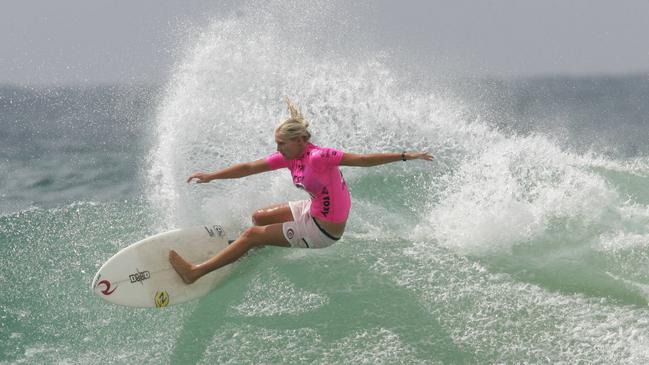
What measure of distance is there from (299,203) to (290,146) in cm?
96

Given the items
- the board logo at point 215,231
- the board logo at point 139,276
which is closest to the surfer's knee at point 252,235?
the board logo at point 215,231

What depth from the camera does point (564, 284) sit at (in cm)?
678

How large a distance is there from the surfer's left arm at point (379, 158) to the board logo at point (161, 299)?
2.26m

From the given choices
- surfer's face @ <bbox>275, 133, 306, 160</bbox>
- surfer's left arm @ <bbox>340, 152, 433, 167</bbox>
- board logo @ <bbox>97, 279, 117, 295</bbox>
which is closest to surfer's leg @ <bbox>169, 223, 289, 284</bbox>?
board logo @ <bbox>97, 279, 117, 295</bbox>

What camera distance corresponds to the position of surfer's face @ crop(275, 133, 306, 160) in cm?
658

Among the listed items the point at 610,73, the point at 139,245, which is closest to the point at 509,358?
the point at 139,245

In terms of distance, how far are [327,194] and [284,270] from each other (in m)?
1.01

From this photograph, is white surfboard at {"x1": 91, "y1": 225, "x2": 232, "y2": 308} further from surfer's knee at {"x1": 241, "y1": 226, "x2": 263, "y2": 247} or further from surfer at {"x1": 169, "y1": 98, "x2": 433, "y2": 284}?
surfer's knee at {"x1": 241, "y1": 226, "x2": 263, "y2": 247}

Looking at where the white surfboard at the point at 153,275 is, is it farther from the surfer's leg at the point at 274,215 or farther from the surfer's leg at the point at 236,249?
the surfer's leg at the point at 274,215

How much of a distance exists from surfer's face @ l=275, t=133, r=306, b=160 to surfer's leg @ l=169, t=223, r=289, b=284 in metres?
0.84

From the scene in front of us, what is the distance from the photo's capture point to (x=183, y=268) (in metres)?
7.07

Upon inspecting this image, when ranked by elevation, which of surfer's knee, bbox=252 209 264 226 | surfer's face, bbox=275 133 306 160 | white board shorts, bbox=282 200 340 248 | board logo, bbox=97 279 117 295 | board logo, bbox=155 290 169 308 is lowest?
board logo, bbox=155 290 169 308

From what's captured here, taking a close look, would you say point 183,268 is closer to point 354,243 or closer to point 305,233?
point 305,233

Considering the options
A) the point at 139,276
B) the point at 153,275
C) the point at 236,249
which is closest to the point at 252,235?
the point at 236,249
